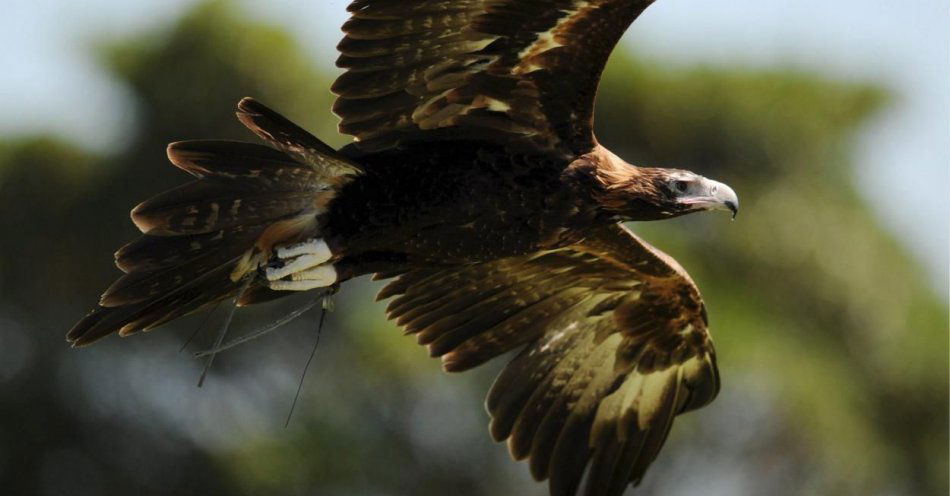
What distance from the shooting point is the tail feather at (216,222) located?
7.71m

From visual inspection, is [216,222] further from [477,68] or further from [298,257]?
[477,68]

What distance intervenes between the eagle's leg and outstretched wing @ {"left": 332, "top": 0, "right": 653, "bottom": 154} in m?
0.50

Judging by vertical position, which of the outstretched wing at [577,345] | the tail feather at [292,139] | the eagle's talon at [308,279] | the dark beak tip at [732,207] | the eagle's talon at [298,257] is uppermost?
the tail feather at [292,139]

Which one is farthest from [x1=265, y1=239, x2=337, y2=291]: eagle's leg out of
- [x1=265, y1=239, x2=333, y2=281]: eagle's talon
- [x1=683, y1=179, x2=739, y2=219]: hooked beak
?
[x1=683, y1=179, x2=739, y2=219]: hooked beak

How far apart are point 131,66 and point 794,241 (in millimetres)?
6892

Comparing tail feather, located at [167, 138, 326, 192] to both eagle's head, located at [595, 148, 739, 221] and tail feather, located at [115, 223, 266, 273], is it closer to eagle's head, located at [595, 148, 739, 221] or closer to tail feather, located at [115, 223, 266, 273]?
tail feather, located at [115, 223, 266, 273]

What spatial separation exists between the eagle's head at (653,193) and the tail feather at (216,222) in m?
1.10

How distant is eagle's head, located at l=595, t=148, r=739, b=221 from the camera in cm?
804

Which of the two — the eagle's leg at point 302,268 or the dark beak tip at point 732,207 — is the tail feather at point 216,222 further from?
the dark beak tip at point 732,207

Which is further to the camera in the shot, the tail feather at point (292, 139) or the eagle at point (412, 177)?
the eagle at point (412, 177)

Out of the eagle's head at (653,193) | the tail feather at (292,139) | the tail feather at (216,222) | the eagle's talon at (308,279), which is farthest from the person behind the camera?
the eagle's talon at (308,279)

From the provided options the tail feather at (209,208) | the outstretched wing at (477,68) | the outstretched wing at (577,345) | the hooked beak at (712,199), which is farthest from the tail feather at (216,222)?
the hooked beak at (712,199)

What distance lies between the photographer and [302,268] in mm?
8086

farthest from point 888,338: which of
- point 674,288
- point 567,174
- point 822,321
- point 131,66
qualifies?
point 567,174
